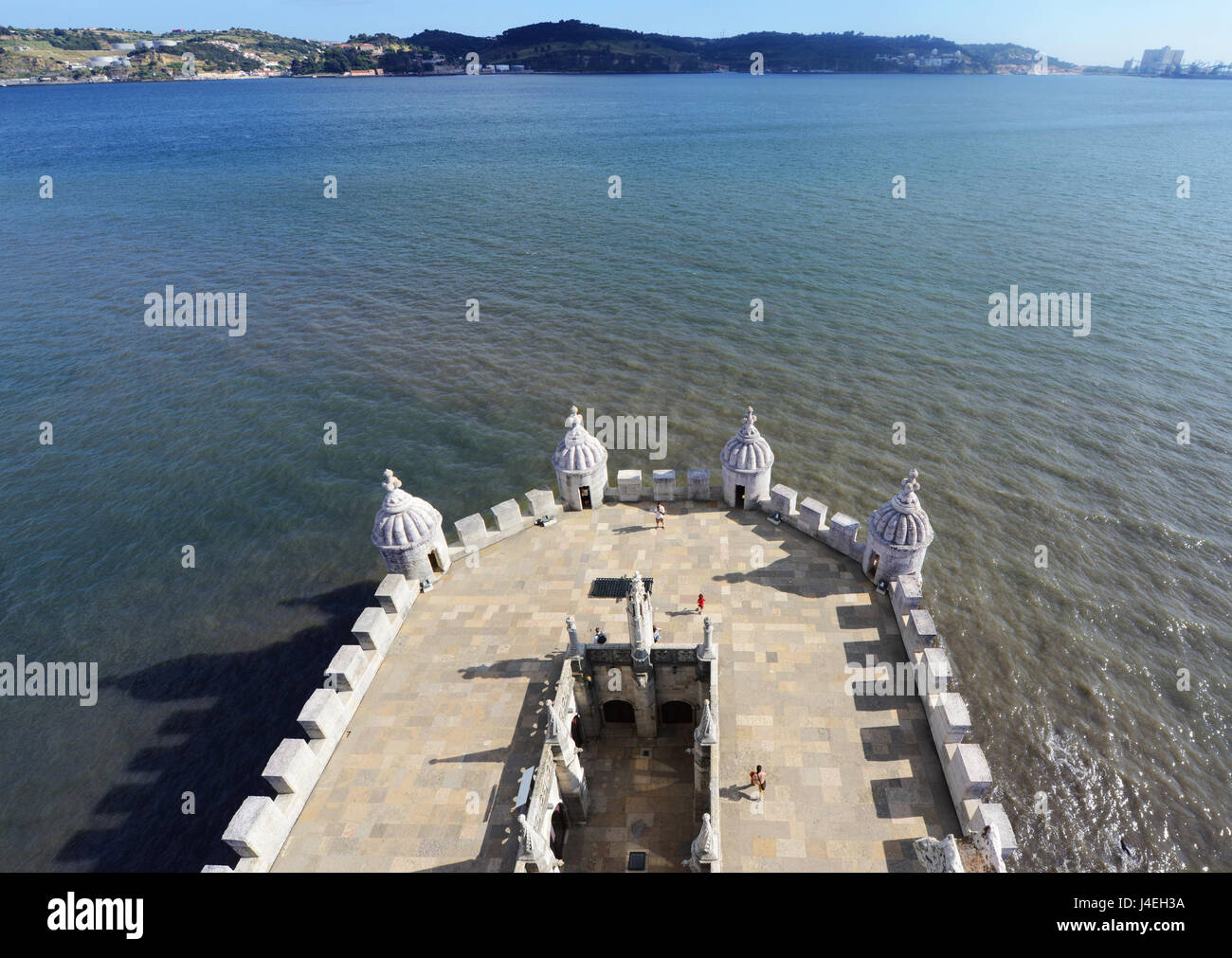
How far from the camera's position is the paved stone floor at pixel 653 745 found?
71.8 ft

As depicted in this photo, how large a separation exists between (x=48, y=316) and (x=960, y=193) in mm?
131329

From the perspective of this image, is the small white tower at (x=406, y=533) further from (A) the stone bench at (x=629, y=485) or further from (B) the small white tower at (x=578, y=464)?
(A) the stone bench at (x=629, y=485)

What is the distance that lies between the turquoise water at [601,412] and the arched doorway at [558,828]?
1717 centimetres

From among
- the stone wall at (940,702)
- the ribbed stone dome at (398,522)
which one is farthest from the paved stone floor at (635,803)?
the ribbed stone dome at (398,522)

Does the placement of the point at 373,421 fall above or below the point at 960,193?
below

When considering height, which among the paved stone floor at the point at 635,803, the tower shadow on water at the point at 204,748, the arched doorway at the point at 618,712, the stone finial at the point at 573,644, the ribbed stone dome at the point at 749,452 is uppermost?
the ribbed stone dome at the point at 749,452

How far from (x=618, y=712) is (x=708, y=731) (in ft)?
27.0

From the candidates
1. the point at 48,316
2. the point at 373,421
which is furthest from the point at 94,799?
the point at 48,316

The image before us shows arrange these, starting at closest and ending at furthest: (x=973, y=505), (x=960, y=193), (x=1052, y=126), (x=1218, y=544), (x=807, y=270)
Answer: (x=1218, y=544) < (x=973, y=505) < (x=807, y=270) < (x=960, y=193) < (x=1052, y=126)

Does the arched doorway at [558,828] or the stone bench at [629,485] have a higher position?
the stone bench at [629,485]

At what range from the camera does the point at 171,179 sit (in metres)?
131
